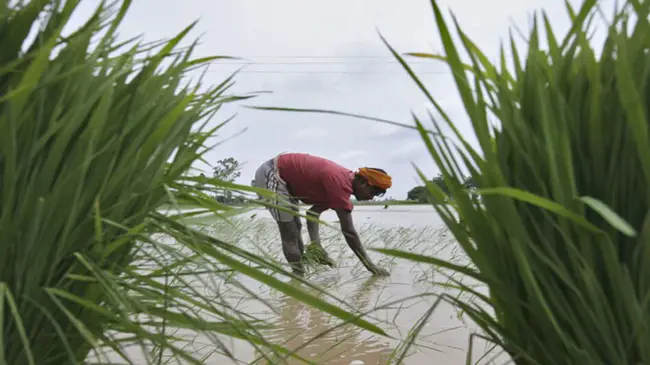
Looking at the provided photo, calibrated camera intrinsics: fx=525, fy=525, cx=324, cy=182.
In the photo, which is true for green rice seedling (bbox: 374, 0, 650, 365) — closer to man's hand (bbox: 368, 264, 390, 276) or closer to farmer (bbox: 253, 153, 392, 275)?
man's hand (bbox: 368, 264, 390, 276)

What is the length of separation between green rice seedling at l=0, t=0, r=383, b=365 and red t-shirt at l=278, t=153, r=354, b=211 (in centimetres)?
336

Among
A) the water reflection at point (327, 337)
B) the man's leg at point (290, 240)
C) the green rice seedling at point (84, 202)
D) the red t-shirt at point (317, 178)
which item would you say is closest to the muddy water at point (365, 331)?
the water reflection at point (327, 337)

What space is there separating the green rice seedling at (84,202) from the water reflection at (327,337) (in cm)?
59

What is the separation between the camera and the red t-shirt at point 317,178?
4.07 m

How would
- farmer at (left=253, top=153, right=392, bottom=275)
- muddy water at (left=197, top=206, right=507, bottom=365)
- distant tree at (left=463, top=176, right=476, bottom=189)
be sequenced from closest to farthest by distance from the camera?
distant tree at (left=463, top=176, right=476, bottom=189) < muddy water at (left=197, top=206, right=507, bottom=365) < farmer at (left=253, top=153, right=392, bottom=275)

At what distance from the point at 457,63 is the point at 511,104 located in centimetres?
8

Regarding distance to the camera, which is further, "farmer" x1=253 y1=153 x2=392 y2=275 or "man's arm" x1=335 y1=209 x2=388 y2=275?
"farmer" x1=253 y1=153 x2=392 y2=275

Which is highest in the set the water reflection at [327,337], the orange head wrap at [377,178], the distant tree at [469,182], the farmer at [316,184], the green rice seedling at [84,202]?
the orange head wrap at [377,178]

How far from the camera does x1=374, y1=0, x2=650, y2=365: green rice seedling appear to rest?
0.53m

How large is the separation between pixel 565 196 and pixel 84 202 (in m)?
0.53

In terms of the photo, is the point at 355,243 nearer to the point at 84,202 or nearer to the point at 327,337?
the point at 327,337

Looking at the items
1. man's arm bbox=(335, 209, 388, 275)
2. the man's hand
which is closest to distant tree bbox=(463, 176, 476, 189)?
man's arm bbox=(335, 209, 388, 275)

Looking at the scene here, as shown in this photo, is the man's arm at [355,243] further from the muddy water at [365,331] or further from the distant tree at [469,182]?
the distant tree at [469,182]

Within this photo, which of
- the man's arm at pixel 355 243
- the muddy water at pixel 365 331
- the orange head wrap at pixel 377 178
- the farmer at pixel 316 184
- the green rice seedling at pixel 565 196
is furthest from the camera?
the orange head wrap at pixel 377 178
